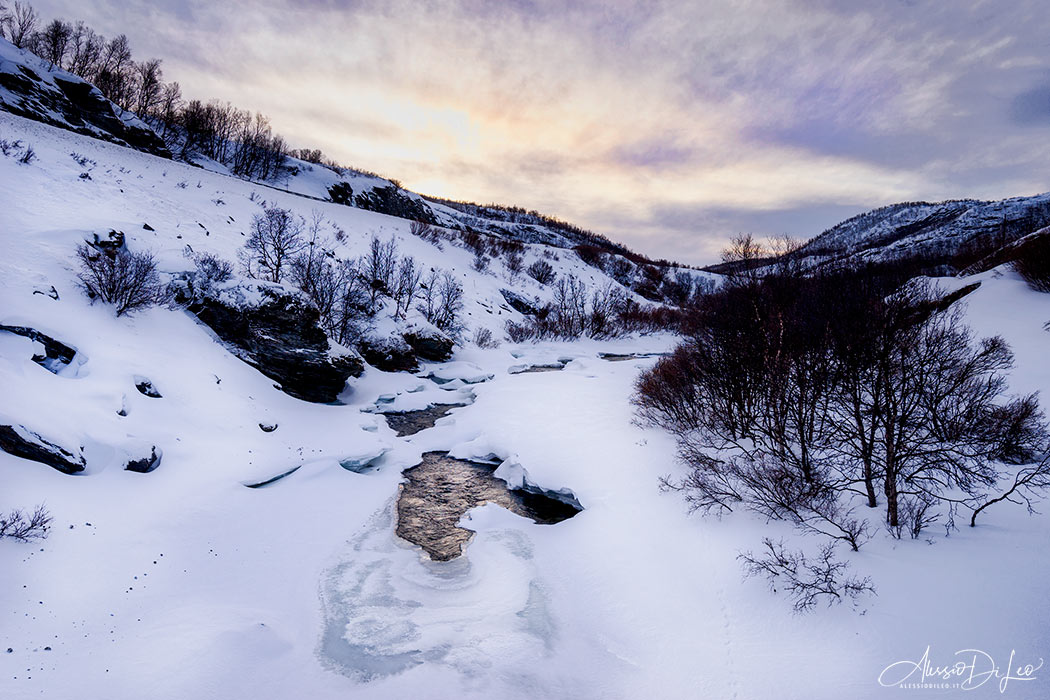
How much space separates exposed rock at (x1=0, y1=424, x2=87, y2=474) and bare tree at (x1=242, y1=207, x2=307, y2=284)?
45.9 feet

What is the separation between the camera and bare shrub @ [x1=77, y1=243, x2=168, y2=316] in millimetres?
10484

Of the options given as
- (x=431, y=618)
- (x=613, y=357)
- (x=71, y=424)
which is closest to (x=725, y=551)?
(x=431, y=618)

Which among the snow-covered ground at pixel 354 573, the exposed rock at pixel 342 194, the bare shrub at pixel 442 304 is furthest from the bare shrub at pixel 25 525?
the exposed rock at pixel 342 194

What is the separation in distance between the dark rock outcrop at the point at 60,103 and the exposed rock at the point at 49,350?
26992 mm

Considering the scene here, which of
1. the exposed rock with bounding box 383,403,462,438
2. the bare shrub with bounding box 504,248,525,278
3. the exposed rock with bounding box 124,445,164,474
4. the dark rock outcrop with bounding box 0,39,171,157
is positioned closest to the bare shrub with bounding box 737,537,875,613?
the exposed rock with bounding box 383,403,462,438

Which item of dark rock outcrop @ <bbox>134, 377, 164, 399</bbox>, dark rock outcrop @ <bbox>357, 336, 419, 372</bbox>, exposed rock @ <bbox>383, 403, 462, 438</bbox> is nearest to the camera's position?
dark rock outcrop @ <bbox>134, 377, 164, 399</bbox>

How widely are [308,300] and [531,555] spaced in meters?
11.9

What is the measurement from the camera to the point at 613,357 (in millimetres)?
30641

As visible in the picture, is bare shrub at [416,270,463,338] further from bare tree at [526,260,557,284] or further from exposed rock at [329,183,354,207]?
exposed rock at [329,183,354,207]

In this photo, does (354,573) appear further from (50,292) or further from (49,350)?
(50,292)

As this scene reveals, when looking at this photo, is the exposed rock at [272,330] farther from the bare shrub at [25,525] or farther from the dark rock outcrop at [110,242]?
the bare shrub at [25,525]

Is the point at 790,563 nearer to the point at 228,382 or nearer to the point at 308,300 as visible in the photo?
the point at 228,382

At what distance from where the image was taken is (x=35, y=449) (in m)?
5.92

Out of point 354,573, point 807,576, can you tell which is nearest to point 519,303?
point 354,573
